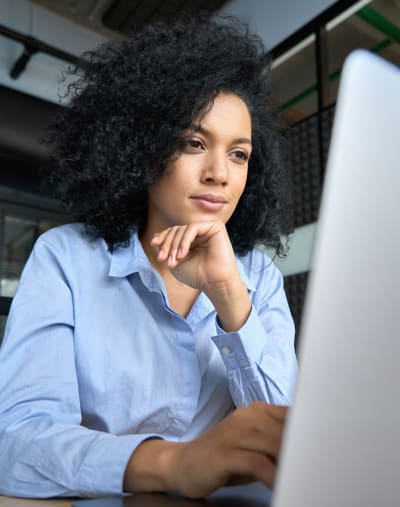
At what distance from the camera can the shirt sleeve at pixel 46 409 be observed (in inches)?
22.9

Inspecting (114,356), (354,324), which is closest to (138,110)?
(114,356)

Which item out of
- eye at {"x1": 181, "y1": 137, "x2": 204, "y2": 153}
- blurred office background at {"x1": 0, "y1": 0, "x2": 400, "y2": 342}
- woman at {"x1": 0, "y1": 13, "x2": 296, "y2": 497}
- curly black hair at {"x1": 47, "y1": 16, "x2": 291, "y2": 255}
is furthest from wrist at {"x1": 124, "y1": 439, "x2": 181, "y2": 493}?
blurred office background at {"x1": 0, "y1": 0, "x2": 400, "y2": 342}

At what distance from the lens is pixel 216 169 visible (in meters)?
1.01

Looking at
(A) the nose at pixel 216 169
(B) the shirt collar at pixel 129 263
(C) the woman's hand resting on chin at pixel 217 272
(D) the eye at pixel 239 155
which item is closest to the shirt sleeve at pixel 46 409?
(B) the shirt collar at pixel 129 263

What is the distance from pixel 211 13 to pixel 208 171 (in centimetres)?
275

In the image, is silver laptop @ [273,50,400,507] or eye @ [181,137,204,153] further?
eye @ [181,137,204,153]

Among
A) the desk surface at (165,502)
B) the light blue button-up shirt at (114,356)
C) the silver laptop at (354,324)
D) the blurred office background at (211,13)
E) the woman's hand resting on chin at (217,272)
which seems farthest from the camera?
the blurred office background at (211,13)

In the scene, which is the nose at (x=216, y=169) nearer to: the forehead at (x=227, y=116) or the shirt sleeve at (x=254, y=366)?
the forehead at (x=227, y=116)

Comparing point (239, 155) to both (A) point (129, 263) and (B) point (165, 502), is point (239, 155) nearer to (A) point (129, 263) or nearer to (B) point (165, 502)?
(A) point (129, 263)

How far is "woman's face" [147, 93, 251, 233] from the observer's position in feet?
3.34

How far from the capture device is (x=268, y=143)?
1323 mm

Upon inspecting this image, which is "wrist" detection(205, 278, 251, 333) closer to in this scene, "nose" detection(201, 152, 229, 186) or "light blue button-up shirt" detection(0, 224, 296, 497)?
"light blue button-up shirt" detection(0, 224, 296, 497)

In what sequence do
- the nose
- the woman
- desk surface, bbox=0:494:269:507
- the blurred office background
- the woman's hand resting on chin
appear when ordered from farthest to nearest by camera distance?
the blurred office background → the nose → the woman's hand resting on chin → the woman → desk surface, bbox=0:494:269:507

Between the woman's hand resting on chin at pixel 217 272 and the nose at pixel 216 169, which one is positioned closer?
the woman's hand resting on chin at pixel 217 272
